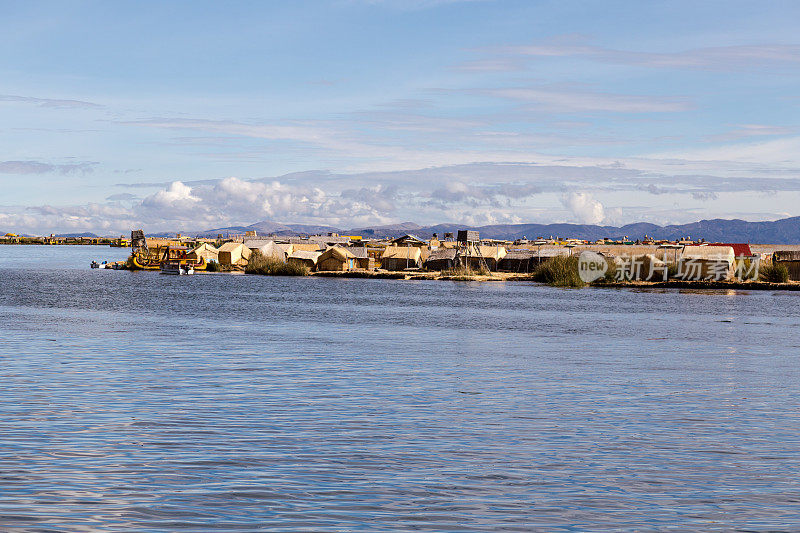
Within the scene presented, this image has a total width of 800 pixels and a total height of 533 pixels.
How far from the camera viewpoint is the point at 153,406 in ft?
59.4

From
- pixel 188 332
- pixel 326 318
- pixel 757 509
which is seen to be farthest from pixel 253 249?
pixel 757 509

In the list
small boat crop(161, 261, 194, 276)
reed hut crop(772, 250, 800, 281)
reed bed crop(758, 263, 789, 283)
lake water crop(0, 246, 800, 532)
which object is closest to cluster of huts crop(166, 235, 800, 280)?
reed hut crop(772, 250, 800, 281)

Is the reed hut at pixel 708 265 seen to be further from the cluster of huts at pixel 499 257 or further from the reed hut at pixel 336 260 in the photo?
the reed hut at pixel 336 260

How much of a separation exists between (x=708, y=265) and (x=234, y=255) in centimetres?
6867

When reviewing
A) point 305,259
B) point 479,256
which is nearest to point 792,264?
point 479,256

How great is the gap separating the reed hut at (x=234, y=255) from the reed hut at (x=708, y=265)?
6446cm

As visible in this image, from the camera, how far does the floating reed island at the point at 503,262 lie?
101 meters

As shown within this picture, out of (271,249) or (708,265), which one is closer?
(708,265)

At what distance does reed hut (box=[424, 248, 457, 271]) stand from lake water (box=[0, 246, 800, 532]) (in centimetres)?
8565

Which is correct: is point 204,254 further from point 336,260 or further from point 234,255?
point 336,260

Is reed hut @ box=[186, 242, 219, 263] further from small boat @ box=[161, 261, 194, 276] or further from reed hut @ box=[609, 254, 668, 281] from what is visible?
reed hut @ box=[609, 254, 668, 281]

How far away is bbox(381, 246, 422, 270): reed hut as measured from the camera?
12800 centimetres

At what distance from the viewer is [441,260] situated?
124000mm

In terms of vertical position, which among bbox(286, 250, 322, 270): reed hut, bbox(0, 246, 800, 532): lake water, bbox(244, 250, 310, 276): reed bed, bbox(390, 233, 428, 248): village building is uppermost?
bbox(390, 233, 428, 248): village building
